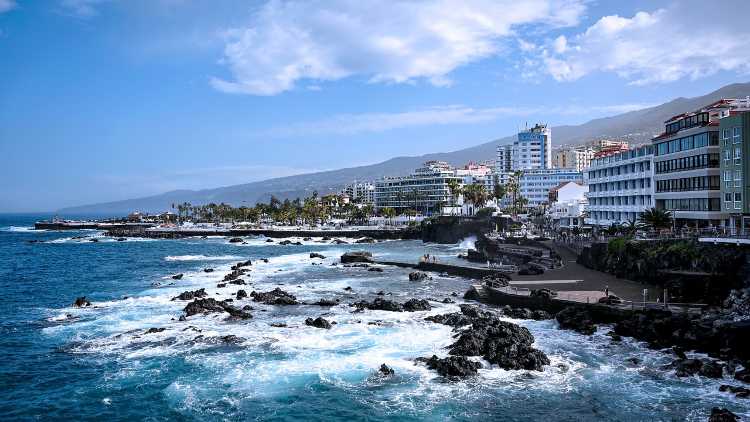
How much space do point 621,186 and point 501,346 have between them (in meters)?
49.1

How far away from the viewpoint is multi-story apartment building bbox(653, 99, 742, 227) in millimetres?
50406

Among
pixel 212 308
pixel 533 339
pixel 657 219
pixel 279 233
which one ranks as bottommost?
pixel 212 308

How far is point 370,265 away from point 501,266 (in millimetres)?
→ 19672

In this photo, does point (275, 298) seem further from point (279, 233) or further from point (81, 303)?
point (279, 233)

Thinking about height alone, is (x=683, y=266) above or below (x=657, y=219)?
below

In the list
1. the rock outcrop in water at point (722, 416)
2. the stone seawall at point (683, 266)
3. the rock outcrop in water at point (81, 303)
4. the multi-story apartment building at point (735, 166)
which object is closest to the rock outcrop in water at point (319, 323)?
the rock outcrop in water at point (81, 303)

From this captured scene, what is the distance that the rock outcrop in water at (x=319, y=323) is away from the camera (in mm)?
35644

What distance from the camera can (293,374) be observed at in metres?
26.7

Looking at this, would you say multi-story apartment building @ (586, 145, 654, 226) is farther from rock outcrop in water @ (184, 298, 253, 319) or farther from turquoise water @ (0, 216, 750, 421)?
rock outcrop in water @ (184, 298, 253, 319)

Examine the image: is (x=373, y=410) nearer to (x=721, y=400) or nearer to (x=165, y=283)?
(x=721, y=400)

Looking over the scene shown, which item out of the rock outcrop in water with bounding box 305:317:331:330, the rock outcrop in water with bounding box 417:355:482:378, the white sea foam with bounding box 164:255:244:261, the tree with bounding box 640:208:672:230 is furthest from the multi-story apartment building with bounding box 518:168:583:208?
the rock outcrop in water with bounding box 417:355:482:378

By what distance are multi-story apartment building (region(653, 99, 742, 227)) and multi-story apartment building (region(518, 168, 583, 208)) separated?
115 metres

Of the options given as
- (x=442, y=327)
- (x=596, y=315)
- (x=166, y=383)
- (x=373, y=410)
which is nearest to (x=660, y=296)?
(x=596, y=315)

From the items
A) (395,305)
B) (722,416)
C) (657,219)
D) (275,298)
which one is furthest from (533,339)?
(657,219)
